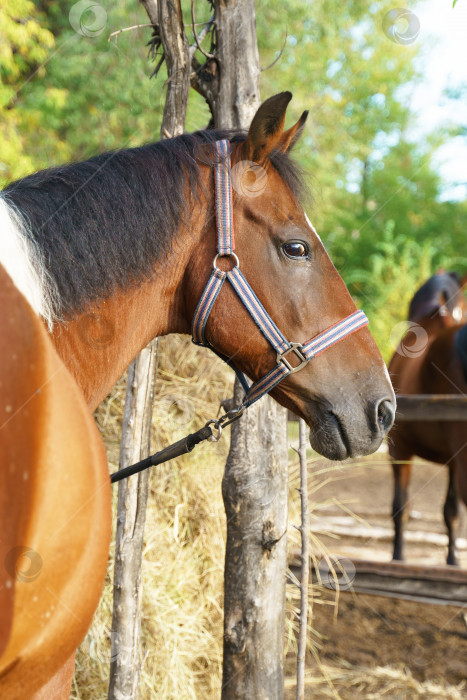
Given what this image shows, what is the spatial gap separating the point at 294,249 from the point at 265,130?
35 centimetres

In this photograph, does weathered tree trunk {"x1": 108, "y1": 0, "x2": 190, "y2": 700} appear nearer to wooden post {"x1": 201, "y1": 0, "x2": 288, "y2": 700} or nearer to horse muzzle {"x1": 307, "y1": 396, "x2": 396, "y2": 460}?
wooden post {"x1": 201, "y1": 0, "x2": 288, "y2": 700}

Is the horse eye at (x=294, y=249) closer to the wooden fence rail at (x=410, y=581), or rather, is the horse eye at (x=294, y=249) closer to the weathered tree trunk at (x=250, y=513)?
the weathered tree trunk at (x=250, y=513)

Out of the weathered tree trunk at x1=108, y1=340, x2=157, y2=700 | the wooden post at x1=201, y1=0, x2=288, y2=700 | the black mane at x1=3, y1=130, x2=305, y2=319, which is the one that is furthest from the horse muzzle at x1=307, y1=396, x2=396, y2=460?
the weathered tree trunk at x1=108, y1=340, x2=157, y2=700

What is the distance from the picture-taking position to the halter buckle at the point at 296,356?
1622 mm

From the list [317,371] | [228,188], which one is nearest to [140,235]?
[228,188]

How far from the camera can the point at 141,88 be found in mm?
9547

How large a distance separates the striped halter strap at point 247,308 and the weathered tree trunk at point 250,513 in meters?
0.96

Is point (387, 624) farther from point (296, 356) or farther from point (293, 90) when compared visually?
point (293, 90)

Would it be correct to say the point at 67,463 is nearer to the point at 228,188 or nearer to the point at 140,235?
the point at 140,235

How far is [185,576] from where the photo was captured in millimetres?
3312

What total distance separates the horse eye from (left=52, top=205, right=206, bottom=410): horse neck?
25cm

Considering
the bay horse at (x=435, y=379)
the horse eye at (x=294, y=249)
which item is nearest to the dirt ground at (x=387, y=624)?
the bay horse at (x=435, y=379)

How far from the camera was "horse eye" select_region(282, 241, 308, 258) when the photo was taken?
1658 mm

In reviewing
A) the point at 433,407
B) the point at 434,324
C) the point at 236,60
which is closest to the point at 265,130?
the point at 236,60
